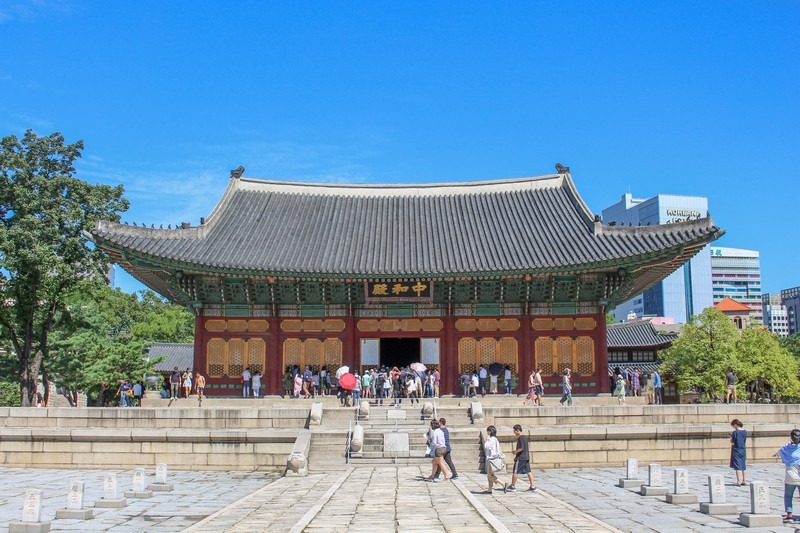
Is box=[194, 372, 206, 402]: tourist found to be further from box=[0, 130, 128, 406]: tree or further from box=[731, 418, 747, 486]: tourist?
box=[731, 418, 747, 486]: tourist

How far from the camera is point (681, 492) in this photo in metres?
15.2

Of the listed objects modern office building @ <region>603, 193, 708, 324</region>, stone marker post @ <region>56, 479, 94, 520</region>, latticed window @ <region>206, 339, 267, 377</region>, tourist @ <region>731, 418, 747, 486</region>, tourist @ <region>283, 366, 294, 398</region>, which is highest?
modern office building @ <region>603, 193, 708, 324</region>

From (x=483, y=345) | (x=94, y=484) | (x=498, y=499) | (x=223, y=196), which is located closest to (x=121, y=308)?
(x=223, y=196)

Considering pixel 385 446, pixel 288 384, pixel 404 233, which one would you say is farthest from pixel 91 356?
pixel 385 446

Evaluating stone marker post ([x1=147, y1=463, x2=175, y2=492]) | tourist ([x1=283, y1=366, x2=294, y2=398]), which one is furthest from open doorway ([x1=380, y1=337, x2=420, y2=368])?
stone marker post ([x1=147, y1=463, x2=175, y2=492])

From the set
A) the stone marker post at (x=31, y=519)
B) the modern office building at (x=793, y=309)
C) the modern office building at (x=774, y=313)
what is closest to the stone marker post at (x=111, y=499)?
the stone marker post at (x=31, y=519)

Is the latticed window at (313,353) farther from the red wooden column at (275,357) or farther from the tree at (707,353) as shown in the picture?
the tree at (707,353)

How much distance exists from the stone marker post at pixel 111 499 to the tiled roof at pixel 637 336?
47.7m

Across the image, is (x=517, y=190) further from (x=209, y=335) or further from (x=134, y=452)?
(x=134, y=452)

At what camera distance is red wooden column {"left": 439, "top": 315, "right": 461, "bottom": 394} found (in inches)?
1216

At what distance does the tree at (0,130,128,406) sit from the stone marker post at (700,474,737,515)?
30.4 meters

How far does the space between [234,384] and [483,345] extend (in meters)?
10.9

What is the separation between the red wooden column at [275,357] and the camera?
30812mm

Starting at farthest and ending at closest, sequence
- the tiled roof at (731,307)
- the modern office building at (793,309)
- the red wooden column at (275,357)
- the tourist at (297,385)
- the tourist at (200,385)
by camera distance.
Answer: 1. the modern office building at (793,309)
2. the tiled roof at (731,307)
3. the red wooden column at (275,357)
4. the tourist at (297,385)
5. the tourist at (200,385)
